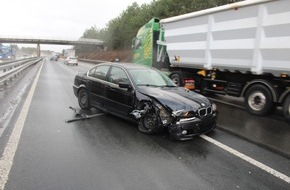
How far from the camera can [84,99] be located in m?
8.64

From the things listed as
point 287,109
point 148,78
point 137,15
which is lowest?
point 287,109

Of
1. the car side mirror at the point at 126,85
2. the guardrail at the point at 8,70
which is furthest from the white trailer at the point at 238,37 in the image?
the guardrail at the point at 8,70

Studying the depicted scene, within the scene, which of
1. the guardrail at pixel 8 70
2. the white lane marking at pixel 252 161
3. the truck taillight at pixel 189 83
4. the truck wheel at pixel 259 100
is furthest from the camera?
the guardrail at pixel 8 70

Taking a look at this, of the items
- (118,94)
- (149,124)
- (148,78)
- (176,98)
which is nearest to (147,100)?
(149,124)

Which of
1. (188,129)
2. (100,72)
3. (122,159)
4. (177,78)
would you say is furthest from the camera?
(177,78)

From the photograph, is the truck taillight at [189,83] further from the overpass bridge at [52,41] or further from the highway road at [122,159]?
the overpass bridge at [52,41]

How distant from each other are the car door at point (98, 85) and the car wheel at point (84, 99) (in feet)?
0.71

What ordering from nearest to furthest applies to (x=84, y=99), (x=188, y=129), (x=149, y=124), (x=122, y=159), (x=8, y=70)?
(x=122, y=159) → (x=188, y=129) → (x=149, y=124) → (x=84, y=99) → (x=8, y=70)

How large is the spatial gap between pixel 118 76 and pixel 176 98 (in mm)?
1916

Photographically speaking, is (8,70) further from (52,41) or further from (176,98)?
(52,41)

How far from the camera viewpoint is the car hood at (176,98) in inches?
236

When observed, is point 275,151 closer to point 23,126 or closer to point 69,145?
point 69,145

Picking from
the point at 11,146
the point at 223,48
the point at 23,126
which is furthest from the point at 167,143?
the point at 223,48

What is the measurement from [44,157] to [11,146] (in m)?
0.87
